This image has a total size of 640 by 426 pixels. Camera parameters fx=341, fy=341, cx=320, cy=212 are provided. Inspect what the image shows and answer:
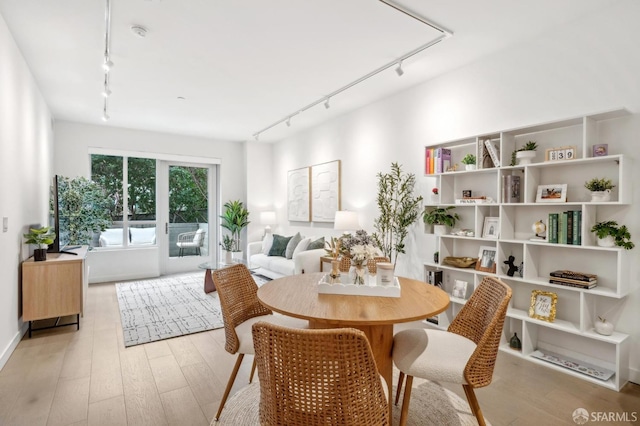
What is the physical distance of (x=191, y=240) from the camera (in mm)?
7113

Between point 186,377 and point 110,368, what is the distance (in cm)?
69

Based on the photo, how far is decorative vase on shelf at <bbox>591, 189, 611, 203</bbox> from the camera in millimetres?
2514

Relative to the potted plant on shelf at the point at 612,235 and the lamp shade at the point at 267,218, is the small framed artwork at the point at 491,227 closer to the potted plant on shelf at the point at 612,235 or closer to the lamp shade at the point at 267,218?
the potted plant on shelf at the point at 612,235

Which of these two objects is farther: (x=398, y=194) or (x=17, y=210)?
(x=398, y=194)

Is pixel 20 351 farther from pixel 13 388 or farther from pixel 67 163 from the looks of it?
pixel 67 163

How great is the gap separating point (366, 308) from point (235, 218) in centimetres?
561

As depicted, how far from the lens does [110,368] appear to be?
9.16 ft

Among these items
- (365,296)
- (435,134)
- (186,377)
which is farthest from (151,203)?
A: (365,296)

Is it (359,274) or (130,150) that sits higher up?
(130,150)

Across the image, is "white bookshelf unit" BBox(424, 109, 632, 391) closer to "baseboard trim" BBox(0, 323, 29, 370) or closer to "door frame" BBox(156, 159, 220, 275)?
"baseboard trim" BBox(0, 323, 29, 370)

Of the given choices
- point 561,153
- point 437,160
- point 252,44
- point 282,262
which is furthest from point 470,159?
point 282,262

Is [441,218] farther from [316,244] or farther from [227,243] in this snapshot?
[227,243]

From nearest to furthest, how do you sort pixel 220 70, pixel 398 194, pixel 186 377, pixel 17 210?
1. pixel 186 377
2. pixel 17 210
3. pixel 220 70
4. pixel 398 194

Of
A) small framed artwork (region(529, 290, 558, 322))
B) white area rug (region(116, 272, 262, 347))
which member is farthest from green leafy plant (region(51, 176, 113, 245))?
small framed artwork (region(529, 290, 558, 322))
